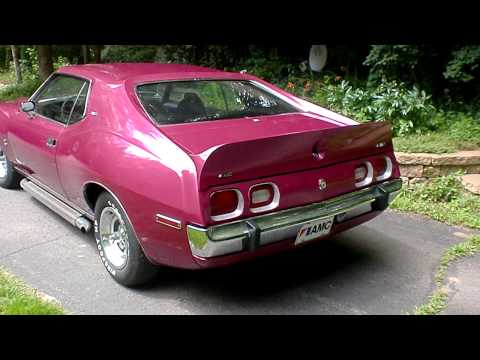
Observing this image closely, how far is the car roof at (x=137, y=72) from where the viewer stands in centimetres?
384

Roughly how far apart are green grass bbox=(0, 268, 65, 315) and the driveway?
0.40 ft

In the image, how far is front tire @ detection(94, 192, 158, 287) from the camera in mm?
3232

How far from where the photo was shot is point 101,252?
3609 mm

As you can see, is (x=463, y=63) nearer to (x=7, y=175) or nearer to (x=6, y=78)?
(x=7, y=175)

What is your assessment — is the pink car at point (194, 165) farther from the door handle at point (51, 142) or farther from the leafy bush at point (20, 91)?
the leafy bush at point (20, 91)

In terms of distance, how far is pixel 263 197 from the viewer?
9.67 feet

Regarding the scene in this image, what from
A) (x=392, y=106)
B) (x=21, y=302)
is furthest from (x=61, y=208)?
(x=392, y=106)

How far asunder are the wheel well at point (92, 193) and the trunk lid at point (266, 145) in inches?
29.2

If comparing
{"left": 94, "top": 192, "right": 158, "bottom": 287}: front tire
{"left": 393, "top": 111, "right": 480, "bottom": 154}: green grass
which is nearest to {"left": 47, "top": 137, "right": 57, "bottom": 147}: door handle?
{"left": 94, "top": 192, "right": 158, "bottom": 287}: front tire

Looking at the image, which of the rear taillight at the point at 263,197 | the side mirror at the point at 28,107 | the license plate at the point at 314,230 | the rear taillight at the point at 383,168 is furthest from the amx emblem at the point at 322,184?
the side mirror at the point at 28,107

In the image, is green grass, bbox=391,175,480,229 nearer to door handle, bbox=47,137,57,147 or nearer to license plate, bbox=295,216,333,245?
license plate, bbox=295,216,333,245
